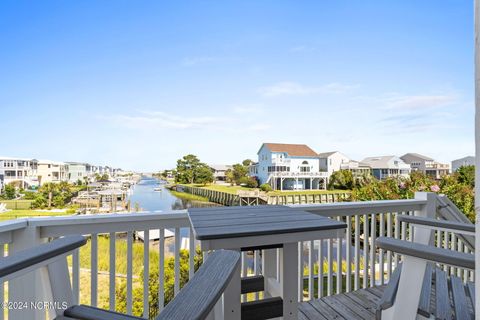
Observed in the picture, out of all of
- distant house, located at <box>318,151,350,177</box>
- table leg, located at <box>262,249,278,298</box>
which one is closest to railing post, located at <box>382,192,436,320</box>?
table leg, located at <box>262,249,278,298</box>

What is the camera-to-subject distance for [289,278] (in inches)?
52.9

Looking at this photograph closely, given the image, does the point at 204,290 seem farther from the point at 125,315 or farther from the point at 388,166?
the point at 388,166

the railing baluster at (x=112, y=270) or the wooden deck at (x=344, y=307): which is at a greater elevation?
the railing baluster at (x=112, y=270)

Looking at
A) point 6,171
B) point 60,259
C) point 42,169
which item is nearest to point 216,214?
point 60,259

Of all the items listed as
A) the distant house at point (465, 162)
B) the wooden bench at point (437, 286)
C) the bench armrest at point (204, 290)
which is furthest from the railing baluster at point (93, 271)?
the distant house at point (465, 162)

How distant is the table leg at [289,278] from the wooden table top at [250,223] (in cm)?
12

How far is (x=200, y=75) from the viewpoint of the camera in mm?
14977

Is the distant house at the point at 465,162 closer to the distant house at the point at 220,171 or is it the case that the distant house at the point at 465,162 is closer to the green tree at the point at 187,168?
the green tree at the point at 187,168

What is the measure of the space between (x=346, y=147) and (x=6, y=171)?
25584 millimetres

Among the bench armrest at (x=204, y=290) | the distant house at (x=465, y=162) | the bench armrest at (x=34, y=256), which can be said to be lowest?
the bench armrest at (x=34, y=256)

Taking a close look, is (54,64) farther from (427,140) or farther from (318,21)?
(427,140)

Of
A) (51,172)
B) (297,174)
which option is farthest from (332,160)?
(51,172)

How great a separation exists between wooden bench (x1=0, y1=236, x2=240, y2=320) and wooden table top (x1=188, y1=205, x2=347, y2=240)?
0.34 metres

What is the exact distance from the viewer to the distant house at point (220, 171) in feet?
78.0
